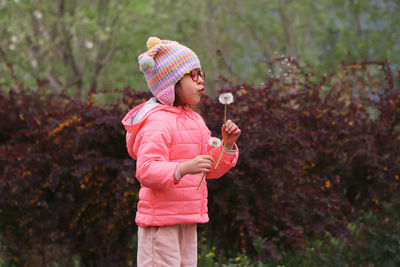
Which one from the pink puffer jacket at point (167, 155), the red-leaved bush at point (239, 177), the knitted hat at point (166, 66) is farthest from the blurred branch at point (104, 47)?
the pink puffer jacket at point (167, 155)

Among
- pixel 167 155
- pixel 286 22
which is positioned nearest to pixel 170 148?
pixel 167 155

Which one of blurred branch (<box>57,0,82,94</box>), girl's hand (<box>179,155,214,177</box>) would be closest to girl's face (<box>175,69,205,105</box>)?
girl's hand (<box>179,155,214,177</box>)

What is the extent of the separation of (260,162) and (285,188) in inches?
13.4

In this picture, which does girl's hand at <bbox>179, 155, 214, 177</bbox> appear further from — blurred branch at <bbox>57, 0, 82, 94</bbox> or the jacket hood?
blurred branch at <bbox>57, 0, 82, 94</bbox>

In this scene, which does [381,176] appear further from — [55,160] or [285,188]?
[55,160]

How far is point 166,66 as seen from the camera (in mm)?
2533

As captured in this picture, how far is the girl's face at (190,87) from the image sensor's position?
254 cm

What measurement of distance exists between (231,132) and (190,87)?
0.33 metres

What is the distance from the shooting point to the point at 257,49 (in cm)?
1762

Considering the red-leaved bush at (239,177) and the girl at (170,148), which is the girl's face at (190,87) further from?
the red-leaved bush at (239,177)

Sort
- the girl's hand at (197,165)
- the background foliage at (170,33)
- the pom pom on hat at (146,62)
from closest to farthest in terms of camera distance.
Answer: the girl's hand at (197,165) → the pom pom on hat at (146,62) → the background foliage at (170,33)

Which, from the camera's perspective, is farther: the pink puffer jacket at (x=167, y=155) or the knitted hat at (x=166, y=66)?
the knitted hat at (x=166, y=66)

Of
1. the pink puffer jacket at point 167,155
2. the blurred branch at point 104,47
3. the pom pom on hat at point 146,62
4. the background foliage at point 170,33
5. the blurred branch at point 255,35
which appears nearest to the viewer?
the pink puffer jacket at point 167,155

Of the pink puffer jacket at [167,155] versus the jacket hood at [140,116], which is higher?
the jacket hood at [140,116]
